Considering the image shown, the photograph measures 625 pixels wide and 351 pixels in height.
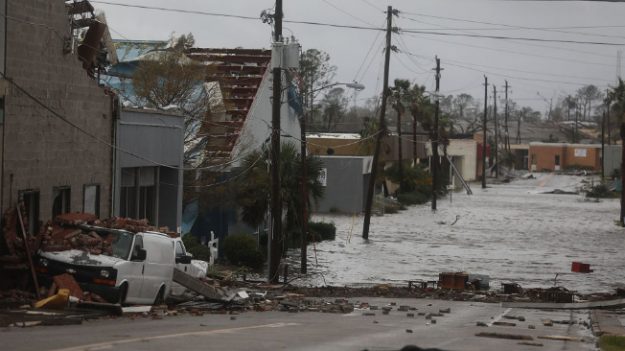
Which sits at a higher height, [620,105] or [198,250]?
[620,105]

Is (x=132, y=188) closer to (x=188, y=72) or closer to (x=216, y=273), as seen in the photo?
(x=216, y=273)

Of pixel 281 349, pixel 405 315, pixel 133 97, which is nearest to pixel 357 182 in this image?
pixel 133 97

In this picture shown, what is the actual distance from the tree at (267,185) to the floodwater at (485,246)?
2.55 m

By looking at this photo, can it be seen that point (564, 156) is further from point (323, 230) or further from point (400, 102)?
point (323, 230)

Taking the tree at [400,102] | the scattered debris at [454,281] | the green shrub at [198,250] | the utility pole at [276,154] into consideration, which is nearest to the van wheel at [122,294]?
the utility pole at [276,154]

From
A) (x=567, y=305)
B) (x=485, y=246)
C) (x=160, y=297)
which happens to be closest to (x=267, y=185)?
(x=485, y=246)

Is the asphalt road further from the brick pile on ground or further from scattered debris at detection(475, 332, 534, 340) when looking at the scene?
the brick pile on ground

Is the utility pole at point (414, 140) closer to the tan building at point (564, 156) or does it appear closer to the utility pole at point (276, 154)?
the utility pole at point (276, 154)

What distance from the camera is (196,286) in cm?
2494

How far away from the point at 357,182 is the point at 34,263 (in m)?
58.9

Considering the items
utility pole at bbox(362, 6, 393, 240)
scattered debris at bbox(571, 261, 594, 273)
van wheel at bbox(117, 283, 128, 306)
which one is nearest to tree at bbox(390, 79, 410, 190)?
utility pole at bbox(362, 6, 393, 240)

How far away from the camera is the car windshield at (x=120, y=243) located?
71.8 feet

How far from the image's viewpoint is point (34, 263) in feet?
70.6

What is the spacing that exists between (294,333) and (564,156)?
16730cm
